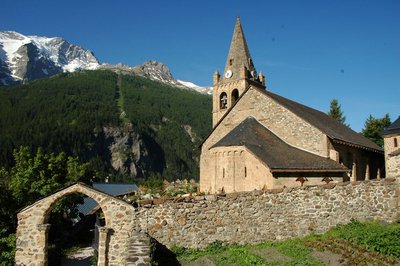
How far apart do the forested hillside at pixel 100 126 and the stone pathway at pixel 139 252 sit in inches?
4188

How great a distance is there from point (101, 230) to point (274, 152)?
12.9 meters

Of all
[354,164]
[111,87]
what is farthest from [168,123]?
[354,164]

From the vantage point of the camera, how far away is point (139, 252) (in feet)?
34.7

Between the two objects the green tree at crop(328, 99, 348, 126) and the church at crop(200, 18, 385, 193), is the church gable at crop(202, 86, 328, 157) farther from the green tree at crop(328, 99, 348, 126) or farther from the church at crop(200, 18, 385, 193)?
the green tree at crop(328, 99, 348, 126)

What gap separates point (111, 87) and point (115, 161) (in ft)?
206

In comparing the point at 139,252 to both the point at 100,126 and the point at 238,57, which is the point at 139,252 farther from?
the point at 100,126

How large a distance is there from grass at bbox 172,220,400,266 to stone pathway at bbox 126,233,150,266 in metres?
2.07

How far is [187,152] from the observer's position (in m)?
165

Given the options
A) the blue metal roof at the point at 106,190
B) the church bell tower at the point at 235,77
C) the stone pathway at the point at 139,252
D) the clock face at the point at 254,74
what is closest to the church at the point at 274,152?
the church bell tower at the point at 235,77

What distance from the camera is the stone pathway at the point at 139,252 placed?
32.3 feet

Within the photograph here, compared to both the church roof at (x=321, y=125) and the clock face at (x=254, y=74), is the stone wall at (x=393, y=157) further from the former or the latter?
the clock face at (x=254, y=74)

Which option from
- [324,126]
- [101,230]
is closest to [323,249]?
[101,230]

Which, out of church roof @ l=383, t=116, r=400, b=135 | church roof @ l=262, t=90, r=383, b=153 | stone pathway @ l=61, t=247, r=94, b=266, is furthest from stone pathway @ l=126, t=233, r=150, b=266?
church roof @ l=383, t=116, r=400, b=135

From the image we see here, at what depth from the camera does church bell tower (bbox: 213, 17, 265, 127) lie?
38500 mm
